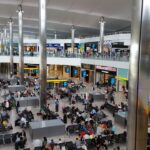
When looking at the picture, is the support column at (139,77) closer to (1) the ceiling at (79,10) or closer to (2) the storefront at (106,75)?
(1) the ceiling at (79,10)

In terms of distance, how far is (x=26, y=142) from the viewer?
13148 millimetres

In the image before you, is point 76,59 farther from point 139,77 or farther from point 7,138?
point 139,77

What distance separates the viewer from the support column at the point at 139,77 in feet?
20.8

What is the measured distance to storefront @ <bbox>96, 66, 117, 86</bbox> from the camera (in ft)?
98.5

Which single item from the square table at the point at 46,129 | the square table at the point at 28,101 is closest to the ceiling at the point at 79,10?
the square table at the point at 28,101

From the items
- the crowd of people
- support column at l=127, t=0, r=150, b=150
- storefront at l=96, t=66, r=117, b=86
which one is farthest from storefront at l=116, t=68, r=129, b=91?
support column at l=127, t=0, r=150, b=150

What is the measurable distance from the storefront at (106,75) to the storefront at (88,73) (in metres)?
1.30

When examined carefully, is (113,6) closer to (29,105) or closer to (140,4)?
(29,105)

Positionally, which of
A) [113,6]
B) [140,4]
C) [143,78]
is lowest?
[143,78]

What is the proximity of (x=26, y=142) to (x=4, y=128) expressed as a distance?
195 cm

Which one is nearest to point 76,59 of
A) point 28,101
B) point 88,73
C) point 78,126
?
point 88,73

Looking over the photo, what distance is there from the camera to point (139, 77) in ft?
21.5

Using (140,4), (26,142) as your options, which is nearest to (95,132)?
(26,142)

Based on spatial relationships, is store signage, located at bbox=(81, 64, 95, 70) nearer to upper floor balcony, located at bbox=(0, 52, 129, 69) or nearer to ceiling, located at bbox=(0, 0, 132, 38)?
upper floor balcony, located at bbox=(0, 52, 129, 69)
